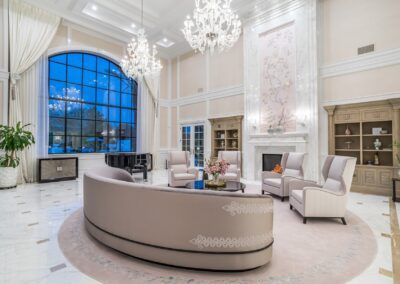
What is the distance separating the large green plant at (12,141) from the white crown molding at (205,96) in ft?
18.6

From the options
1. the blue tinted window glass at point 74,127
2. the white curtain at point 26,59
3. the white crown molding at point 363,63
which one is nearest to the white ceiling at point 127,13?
the white curtain at point 26,59

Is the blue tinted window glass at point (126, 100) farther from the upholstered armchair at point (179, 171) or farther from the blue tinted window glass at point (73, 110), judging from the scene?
the upholstered armchair at point (179, 171)

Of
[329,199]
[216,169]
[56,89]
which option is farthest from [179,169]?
[56,89]

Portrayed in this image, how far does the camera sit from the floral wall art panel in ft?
21.4

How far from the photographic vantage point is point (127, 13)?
24.6 feet

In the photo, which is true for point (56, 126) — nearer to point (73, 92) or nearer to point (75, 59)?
point (73, 92)

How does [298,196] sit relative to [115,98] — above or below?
below

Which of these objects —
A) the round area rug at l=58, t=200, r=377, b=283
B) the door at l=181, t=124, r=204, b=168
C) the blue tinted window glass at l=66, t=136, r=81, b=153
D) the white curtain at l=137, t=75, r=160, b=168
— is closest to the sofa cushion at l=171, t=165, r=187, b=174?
the round area rug at l=58, t=200, r=377, b=283

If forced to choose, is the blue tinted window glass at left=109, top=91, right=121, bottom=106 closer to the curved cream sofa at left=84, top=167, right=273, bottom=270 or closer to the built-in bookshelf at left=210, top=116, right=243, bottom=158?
the built-in bookshelf at left=210, top=116, right=243, bottom=158

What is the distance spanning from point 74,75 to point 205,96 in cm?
500

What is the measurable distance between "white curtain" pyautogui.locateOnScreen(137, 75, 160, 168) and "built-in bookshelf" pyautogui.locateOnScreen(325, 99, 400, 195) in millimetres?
6791

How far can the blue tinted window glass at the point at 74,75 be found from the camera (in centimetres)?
779

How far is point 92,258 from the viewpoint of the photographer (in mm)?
2312

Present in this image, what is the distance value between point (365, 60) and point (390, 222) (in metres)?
4.03
